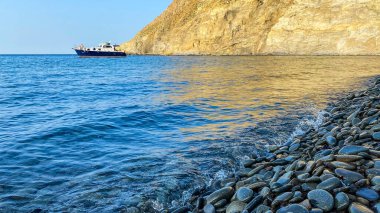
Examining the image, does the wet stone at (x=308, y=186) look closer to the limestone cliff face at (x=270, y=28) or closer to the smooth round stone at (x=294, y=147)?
the smooth round stone at (x=294, y=147)

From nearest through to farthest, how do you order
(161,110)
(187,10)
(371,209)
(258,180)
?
(371,209)
(258,180)
(161,110)
(187,10)

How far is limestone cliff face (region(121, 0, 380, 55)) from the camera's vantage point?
69812 mm

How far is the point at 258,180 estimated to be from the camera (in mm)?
5465

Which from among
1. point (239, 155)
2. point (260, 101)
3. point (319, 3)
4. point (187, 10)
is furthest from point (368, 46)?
point (239, 155)

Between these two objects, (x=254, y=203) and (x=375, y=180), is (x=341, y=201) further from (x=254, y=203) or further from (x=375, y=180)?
(x=254, y=203)

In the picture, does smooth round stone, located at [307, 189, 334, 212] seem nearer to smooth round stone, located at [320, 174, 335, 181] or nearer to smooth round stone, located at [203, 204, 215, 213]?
smooth round stone, located at [320, 174, 335, 181]

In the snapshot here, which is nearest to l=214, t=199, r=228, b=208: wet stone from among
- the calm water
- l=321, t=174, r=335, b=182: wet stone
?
the calm water

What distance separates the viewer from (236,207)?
14.8ft

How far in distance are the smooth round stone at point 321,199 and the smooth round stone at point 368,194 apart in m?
0.36

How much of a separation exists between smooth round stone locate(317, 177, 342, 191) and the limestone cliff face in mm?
73969

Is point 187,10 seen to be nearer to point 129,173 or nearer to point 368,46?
point 368,46

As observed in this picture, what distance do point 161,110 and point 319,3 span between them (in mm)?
68956

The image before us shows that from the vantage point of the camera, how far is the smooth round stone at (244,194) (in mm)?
4660

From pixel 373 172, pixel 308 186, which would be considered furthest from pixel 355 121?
pixel 308 186
